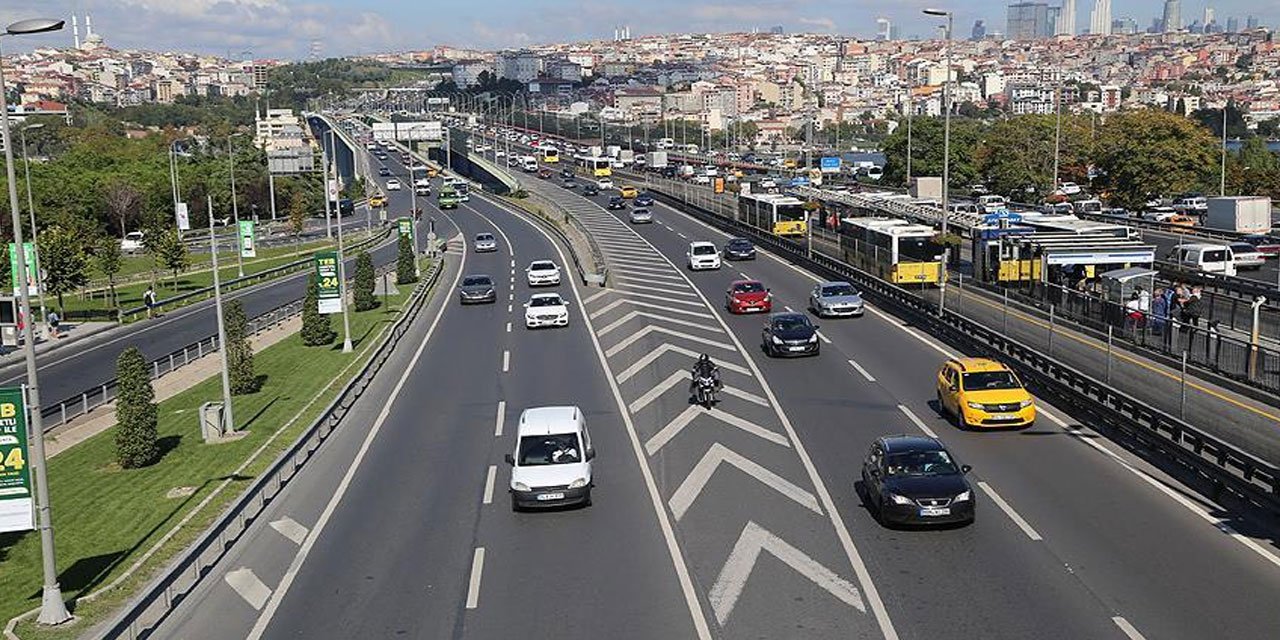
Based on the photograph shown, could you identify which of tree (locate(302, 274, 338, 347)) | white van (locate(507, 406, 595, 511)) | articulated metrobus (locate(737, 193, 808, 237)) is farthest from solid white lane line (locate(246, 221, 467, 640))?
articulated metrobus (locate(737, 193, 808, 237))

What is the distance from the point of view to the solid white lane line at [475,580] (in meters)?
17.9

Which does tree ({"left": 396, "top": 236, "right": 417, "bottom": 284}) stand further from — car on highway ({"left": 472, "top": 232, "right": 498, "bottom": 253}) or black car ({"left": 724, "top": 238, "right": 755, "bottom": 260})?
black car ({"left": 724, "top": 238, "right": 755, "bottom": 260})

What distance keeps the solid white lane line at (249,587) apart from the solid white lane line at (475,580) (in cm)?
307

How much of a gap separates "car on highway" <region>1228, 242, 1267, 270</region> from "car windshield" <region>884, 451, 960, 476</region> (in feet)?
135

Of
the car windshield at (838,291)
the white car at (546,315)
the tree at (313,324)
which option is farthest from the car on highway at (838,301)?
the tree at (313,324)

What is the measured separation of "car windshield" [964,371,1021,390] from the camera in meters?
28.4

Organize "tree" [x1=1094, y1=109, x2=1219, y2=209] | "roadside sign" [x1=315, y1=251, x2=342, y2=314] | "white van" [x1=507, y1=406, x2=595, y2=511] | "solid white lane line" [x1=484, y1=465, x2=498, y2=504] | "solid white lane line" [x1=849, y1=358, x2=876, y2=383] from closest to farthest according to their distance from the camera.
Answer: "white van" [x1=507, y1=406, x2=595, y2=511] → "solid white lane line" [x1=484, y1=465, x2=498, y2=504] → "solid white lane line" [x1=849, y1=358, x2=876, y2=383] → "roadside sign" [x1=315, y1=251, x2=342, y2=314] → "tree" [x1=1094, y1=109, x2=1219, y2=209]

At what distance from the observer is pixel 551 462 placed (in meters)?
23.1

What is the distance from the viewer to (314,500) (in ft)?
79.6

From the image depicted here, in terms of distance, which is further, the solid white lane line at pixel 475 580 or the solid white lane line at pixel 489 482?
the solid white lane line at pixel 489 482

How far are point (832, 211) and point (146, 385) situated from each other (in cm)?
5094

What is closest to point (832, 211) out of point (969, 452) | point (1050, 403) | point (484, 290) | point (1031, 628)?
point (484, 290)

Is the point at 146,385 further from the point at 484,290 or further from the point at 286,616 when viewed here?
the point at 484,290

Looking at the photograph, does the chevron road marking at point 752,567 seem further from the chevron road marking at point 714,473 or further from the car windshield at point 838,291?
the car windshield at point 838,291
